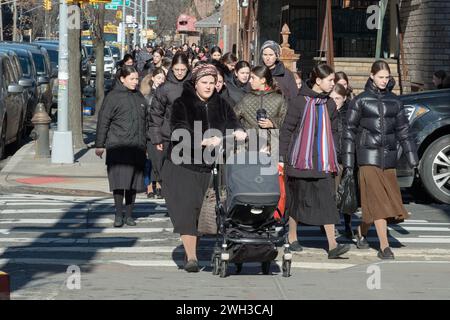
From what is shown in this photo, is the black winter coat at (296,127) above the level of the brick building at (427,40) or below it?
below

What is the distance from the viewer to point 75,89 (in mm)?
21797

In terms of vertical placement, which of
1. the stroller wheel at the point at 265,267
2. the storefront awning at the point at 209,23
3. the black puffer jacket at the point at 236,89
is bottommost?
the stroller wheel at the point at 265,267

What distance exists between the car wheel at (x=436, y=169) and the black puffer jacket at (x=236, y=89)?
256 centimetres

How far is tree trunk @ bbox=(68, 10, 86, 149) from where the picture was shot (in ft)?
71.3

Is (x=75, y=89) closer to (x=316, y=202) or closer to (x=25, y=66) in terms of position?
(x=25, y=66)

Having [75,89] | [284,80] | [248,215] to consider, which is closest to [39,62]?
[75,89]

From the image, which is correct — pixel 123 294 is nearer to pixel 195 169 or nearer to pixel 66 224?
pixel 195 169

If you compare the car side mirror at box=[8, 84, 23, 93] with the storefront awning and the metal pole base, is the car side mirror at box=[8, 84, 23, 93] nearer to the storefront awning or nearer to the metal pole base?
the metal pole base

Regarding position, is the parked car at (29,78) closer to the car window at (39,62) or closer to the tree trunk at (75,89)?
the tree trunk at (75,89)

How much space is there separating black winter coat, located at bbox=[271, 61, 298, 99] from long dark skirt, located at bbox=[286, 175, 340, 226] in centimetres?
251

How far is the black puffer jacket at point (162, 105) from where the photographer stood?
1329cm

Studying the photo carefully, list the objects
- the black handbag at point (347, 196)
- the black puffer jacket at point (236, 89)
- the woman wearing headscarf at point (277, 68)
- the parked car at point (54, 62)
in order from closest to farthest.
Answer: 1. the black handbag at point (347, 196)
2. the woman wearing headscarf at point (277, 68)
3. the black puffer jacket at point (236, 89)
4. the parked car at point (54, 62)

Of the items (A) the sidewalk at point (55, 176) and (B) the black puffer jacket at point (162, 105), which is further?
(A) the sidewalk at point (55, 176)

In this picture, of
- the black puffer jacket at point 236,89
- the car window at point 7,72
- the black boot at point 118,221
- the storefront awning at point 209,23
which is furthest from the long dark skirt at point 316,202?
the storefront awning at point 209,23
